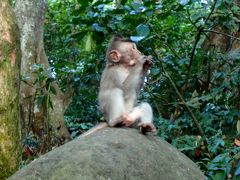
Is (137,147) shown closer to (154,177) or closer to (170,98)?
(154,177)

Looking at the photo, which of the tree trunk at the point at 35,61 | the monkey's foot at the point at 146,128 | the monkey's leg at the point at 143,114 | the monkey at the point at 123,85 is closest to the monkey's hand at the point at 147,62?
the monkey at the point at 123,85

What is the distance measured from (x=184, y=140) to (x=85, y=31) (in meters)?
1.80

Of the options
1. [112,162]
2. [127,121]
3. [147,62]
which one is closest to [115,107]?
[127,121]

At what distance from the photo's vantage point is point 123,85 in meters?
5.72

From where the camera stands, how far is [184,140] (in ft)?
19.2

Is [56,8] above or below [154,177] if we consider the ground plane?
above

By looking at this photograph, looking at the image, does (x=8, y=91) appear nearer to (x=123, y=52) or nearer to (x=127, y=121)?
(x=127, y=121)

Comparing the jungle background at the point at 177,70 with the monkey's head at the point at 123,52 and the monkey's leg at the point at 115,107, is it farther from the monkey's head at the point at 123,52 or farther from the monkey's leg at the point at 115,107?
the monkey's leg at the point at 115,107

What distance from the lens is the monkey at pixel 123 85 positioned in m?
5.38

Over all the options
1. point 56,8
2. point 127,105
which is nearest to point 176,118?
point 127,105

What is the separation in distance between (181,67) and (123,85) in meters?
1.63

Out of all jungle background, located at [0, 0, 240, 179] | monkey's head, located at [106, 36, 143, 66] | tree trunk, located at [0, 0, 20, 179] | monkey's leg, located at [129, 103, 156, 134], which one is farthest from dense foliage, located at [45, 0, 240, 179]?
tree trunk, located at [0, 0, 20, 179]

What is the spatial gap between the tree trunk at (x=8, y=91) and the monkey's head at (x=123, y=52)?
1523 millimetres

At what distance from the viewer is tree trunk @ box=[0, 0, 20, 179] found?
454cm
